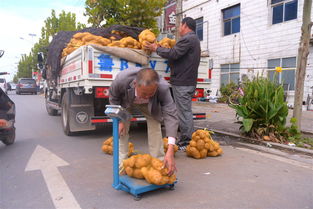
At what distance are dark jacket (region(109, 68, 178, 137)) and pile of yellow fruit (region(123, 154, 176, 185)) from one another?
1.29 ft

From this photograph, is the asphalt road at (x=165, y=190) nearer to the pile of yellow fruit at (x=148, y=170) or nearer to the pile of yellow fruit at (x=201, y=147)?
the pile of yellow fruit at (x=201, y=147)

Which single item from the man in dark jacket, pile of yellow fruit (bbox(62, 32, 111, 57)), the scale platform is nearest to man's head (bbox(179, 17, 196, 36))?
the man in dark jacket

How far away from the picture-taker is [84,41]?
594 centimetres

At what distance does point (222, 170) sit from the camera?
3.88 meters

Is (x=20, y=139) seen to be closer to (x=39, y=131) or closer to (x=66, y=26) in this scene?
(x=39, y=131)

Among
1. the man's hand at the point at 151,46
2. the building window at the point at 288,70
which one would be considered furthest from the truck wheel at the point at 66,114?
the building window at the point at 288,70

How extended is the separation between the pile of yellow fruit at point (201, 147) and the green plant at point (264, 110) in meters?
1.33

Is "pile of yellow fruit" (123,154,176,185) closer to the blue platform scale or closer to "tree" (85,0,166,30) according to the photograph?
the blue platform scale

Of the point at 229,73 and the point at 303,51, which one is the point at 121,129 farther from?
the point at 229,73

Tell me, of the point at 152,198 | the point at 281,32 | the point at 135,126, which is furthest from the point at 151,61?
the point at 281,32

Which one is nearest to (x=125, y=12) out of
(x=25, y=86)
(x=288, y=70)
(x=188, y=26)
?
(x=188, y=26)

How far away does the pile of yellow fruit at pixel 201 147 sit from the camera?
440 centimetres

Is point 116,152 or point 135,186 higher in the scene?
point 116,152

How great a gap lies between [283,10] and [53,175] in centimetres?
1238
